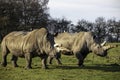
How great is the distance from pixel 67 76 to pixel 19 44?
171 inches

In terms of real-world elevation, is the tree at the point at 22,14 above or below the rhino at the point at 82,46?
above

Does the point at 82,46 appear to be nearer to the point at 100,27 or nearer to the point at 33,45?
the point at 33,45

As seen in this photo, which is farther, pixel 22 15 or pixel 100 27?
pixel 100 27

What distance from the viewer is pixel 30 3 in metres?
69.3

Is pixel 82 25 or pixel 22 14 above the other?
pixel 22 14

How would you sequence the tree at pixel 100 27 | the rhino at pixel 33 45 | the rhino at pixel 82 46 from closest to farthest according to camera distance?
1. the rhino at pixel 33 45
2. the rhino at pixel 82 46
3. the tree at pixel 100 27

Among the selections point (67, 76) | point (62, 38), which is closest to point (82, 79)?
point (67, 76)

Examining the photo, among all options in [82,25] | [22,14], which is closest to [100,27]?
[82,25]

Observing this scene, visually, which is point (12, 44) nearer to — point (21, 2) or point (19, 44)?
point (19, 44)

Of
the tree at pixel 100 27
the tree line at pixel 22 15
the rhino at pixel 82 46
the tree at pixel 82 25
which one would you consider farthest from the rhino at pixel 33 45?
the tree at pixel 82 25

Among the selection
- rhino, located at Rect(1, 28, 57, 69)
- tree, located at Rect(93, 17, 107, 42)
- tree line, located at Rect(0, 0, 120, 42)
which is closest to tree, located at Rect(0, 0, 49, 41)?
tree line, located at Rect(0, 0, 120, 42)

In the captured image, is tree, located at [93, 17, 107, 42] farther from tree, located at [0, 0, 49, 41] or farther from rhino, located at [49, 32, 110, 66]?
rhino, located at [49, 32, 110, 66]

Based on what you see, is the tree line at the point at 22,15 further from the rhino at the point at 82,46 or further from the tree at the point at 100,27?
the rhino at the point at 82,46

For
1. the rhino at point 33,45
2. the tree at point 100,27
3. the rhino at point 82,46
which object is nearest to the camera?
the rhino at point 33,45
